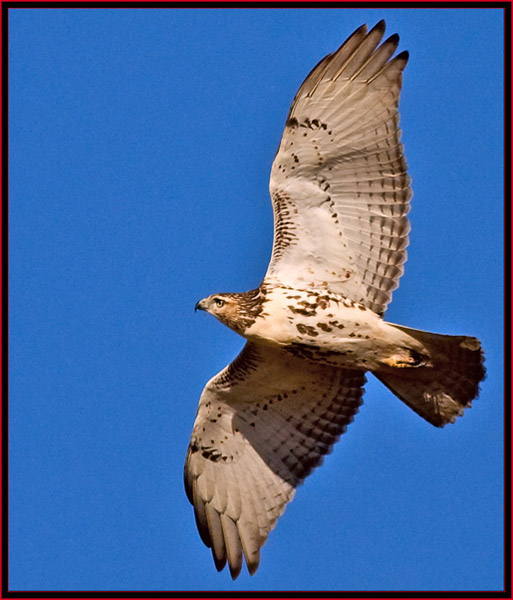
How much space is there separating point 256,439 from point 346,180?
2954 millimetres

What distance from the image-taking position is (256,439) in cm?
1267

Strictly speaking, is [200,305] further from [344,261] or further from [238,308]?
[344,261]

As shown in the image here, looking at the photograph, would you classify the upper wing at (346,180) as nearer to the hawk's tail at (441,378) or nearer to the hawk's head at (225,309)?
the hawk's head at (225,309)

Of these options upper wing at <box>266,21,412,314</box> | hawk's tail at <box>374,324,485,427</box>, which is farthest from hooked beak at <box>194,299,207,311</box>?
hawk's tail at <box>374,324,485,427</box>

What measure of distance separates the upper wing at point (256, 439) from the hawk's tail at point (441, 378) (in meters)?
0.65

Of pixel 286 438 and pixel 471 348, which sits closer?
pixel 471 348

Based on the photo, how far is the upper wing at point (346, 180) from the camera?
11344 millimetres

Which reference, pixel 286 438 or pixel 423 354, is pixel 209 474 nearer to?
pixel 286 438

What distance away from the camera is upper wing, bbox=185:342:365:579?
1229cm

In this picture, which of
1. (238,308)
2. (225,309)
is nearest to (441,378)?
(238,308)

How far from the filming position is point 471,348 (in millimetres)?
11266

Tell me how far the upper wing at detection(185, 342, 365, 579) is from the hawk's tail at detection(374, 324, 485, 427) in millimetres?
646

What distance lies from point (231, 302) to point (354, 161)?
1.77 m

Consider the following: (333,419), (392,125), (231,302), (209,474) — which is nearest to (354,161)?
(392,125)
